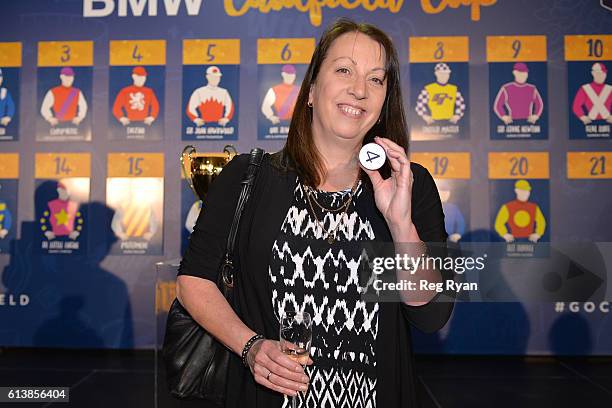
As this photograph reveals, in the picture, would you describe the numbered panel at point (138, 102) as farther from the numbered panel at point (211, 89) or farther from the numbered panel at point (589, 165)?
the numbered panel at point (589, 165)

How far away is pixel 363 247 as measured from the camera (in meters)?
1.31

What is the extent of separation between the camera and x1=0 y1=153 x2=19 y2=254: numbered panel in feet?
14.3

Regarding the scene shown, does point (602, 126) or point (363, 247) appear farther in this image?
point (602, 126)

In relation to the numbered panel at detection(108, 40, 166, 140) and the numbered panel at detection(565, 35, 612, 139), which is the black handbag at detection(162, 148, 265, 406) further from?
the numbered panel at detection(565, 35, 612, 139)

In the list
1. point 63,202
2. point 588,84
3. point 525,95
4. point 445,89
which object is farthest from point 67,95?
point 588,84

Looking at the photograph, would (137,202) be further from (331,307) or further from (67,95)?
(331,307)

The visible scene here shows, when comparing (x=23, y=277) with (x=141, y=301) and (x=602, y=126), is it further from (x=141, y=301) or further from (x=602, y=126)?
(x=602, y=126)

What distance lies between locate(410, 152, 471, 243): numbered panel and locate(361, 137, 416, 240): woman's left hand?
300cm

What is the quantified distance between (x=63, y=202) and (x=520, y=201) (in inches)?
149

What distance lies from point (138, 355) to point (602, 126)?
13.9 ft

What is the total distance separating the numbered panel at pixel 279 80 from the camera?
14.1ft

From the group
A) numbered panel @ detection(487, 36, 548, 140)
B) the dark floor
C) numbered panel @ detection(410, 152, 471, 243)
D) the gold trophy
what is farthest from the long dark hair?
numbered panel @ detection(487, 36, 548, 140)

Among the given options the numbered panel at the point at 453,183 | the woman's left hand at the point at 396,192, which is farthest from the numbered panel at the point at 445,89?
the woman's left hand at the point at 396,192

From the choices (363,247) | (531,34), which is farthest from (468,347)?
(363,247)
